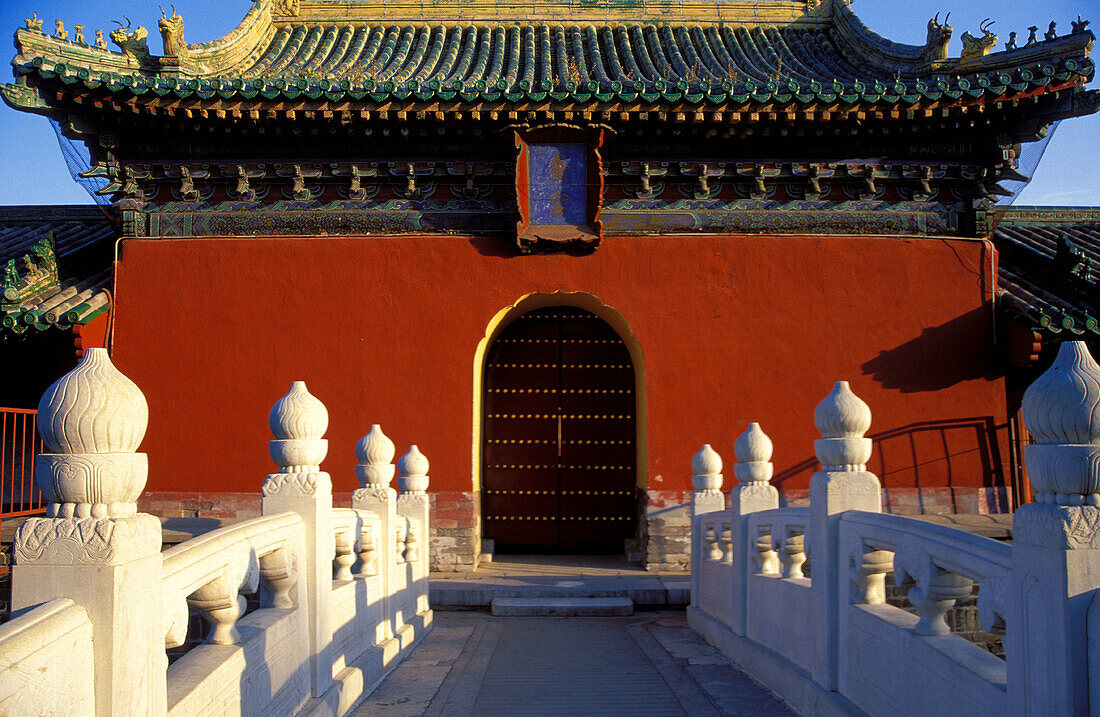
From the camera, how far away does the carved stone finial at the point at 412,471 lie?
20.0 ft

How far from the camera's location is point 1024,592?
213cm

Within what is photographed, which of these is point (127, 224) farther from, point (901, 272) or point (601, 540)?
point (901, 272)

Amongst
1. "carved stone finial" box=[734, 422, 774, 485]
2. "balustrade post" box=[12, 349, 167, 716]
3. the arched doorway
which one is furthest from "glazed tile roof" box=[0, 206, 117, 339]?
"balustrade post" box=[12, 349, 167, 716]

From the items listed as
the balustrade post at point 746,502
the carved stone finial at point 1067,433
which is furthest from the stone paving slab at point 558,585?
the carved stone finial at point 1067,433

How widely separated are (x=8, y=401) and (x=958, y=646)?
861 centimetres

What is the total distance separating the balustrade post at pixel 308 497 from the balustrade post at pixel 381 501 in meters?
1.15

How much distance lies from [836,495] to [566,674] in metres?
2.08

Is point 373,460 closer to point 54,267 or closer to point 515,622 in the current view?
point 515,622

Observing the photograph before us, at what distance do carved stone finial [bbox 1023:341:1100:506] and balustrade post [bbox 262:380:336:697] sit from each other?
260 centimetres

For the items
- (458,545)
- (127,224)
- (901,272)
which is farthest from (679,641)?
(127,224)

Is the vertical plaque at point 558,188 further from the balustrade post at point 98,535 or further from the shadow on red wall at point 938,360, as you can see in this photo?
the balustrade post at point 98,535

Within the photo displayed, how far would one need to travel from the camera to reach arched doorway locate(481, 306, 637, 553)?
8.86 metres

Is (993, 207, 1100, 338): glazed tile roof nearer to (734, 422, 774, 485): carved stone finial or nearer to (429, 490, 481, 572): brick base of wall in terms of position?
(734, 422, 774, 485): carved stone finial

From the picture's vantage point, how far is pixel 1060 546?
1.98 m
